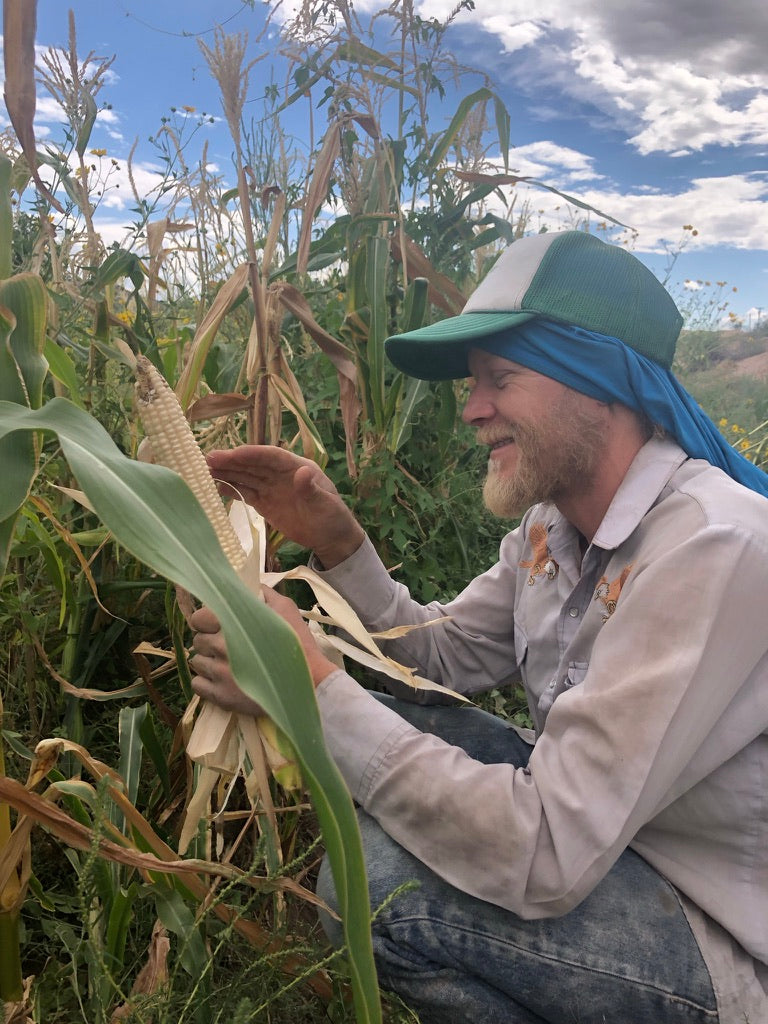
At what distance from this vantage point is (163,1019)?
1.09 m

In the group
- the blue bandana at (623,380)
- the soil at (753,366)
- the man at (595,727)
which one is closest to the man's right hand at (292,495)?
the man at (595,727)

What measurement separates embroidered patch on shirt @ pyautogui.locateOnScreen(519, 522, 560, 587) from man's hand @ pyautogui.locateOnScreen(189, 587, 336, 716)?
26.0 inches

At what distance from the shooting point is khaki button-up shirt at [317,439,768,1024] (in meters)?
1.23

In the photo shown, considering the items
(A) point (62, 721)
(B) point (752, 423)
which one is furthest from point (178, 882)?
(B) point (752, 423)

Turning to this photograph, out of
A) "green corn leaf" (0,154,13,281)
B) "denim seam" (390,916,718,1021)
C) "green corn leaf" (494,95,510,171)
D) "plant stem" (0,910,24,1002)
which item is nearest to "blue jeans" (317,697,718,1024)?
"denim seam" (390,916,718,1021)

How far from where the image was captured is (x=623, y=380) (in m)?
1.63

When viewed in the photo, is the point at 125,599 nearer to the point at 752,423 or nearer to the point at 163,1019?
the point at 163,1019

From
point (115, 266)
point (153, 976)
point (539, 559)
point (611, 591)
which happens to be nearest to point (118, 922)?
point (153, 976)

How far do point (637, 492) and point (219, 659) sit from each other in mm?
837

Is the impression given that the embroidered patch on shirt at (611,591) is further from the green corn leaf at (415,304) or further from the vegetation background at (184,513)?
the green corn leaf at (415,304)

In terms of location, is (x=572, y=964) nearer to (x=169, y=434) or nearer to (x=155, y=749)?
(x=155, y=749)

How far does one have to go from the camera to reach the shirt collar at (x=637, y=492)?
149cm

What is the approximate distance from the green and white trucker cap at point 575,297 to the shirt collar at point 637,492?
0.84 ft

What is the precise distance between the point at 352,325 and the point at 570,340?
1074mm
